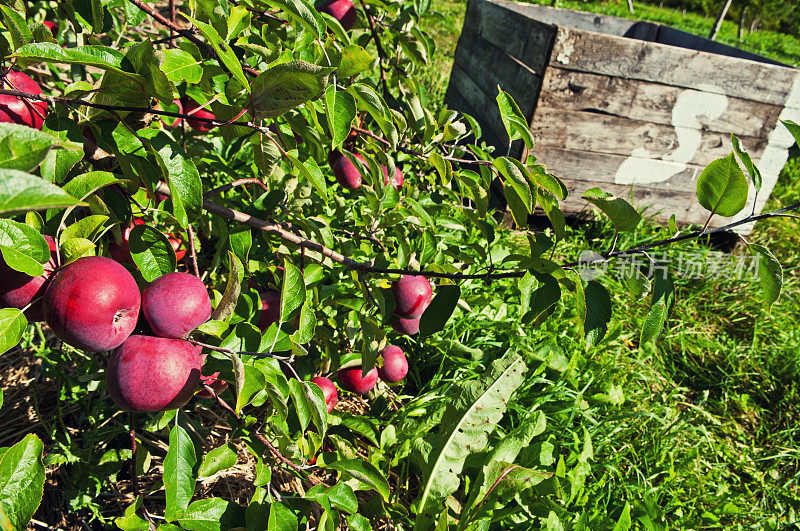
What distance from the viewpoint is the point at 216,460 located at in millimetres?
957

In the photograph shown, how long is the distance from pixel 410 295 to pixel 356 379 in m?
0.33

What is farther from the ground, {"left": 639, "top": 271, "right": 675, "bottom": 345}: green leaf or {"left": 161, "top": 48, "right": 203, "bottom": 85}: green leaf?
{"left": 161, "top": 48, "right": 203, "bottom": 85}: green leaf

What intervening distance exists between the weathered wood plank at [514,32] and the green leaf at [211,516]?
2.03m

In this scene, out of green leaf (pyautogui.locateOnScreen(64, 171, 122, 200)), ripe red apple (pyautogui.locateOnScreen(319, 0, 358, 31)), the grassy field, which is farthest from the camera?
the grassy field

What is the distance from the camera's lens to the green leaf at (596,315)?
0.81 m

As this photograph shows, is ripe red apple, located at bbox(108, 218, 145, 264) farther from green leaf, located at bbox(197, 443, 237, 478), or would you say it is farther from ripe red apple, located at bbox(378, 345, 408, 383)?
ripe red apple, located at bbox(378, 345, 408, 383)

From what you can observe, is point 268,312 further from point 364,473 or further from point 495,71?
point 495,71

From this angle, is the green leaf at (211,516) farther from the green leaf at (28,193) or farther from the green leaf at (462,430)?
the green leaf at (28,193)

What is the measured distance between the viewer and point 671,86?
2.31m

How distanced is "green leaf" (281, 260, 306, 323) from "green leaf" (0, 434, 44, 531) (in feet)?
1.28

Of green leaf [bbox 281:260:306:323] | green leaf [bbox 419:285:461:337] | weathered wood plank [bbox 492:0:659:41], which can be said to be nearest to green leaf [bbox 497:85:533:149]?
green leaf [bbox 419:285:461:337]

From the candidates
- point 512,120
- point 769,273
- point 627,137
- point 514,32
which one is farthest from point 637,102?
point 769,273

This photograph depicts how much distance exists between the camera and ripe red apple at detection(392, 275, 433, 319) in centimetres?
116

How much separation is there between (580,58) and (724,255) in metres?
1.33
